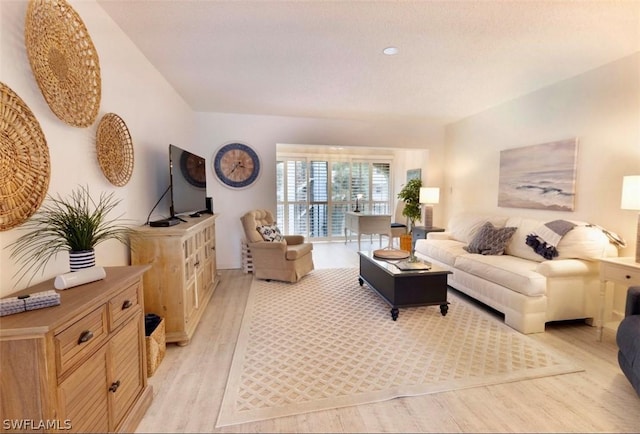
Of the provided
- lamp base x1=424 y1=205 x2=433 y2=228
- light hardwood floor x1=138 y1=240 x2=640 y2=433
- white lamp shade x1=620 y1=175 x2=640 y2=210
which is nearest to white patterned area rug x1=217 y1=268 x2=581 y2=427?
light hardwood floor x1=138 y1=240 x2=640 y2=433

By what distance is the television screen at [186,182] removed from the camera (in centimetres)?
272

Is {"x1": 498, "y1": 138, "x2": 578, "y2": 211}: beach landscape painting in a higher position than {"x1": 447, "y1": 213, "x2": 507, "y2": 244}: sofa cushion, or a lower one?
higher

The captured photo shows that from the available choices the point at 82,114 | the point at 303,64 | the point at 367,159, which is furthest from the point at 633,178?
the point at 367,159

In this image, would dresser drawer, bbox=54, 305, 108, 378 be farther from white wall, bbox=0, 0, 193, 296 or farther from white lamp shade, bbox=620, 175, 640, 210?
white lamp shade, bbox=620, 175, 640, 210

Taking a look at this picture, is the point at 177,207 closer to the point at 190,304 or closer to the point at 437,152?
the point at 190,304

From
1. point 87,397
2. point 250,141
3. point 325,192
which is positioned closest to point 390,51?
point 250,141

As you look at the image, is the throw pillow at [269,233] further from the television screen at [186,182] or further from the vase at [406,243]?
the vase at [406,243]

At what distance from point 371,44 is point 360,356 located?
2526 millimetres

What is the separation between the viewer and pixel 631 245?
2691 millimetres

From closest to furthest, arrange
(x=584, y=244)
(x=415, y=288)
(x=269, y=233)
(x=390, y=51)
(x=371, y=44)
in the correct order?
(x=371, y=44) < (x=390, y=51) < (x=584, y=244) < (x=415, y=288) < (x=269, y=233)

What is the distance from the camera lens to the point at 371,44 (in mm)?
2416

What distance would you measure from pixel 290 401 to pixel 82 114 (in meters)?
2.13

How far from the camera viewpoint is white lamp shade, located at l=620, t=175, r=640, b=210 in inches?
92.0

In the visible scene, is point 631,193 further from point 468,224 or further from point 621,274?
point 468,224
